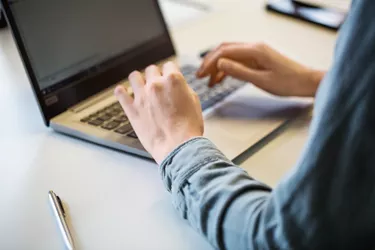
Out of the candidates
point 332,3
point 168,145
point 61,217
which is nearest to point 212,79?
point 168,145

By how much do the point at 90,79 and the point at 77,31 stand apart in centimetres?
8

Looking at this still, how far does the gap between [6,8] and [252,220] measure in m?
0.49

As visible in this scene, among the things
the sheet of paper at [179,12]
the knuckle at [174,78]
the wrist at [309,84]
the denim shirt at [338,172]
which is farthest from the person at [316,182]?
the sheet of paper at [179,12]

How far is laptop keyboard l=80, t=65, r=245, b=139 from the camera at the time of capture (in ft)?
2.59

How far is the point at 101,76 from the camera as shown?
0.89 m

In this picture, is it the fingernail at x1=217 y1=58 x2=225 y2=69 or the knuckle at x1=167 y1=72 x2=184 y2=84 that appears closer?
the knuckle at x1=167 y1=72 x2=184 y2=84

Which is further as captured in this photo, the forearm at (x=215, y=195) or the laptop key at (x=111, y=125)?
the laptop key at (x=111, y=125)

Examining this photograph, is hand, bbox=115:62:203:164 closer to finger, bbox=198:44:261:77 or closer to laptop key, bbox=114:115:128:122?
laptop key, bbox=114:115:128:122

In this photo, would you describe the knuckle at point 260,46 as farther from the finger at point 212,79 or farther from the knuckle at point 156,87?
the knuckle at point 156,87

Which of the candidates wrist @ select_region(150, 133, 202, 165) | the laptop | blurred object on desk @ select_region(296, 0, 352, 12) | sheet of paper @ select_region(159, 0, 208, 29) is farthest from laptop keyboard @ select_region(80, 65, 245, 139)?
blurred object on desk @ select_region(296, 0, 352, 12)

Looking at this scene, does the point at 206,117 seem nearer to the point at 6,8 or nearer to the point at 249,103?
the point at 249,103

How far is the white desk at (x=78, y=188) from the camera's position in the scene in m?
0.62

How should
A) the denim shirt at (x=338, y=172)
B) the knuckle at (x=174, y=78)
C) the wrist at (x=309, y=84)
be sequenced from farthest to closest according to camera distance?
the wrist at (x=309, y=84)
the knuckle at (x=174, y=78)
the denim shirt at (x=338, y=172)

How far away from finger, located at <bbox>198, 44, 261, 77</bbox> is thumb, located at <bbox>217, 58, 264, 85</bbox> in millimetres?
17
